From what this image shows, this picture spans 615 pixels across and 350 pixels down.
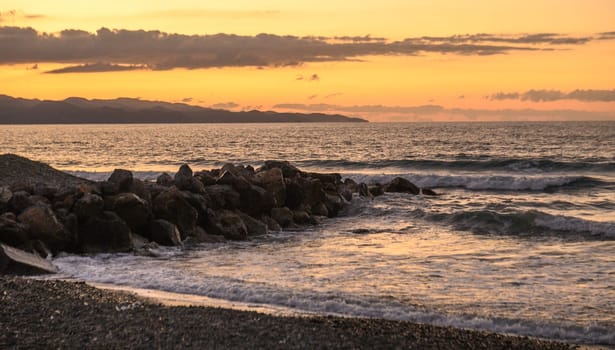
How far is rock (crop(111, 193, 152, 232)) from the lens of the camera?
1872cm

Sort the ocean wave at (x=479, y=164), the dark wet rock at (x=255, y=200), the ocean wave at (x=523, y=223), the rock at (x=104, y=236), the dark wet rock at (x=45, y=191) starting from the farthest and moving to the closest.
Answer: the ocean wave at (x=479, y=164)
the dark wet rock at (x=255, y=200)
the ocean wave at (x=523, y=223)
the dark wet rock at (x=45, y=191)
the rock at (x=104, y=236)

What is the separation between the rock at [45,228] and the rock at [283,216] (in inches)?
283

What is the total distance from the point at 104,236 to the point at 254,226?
4951 millimetres

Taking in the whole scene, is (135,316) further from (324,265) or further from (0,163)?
(0,163)

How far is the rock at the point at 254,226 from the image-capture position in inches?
836

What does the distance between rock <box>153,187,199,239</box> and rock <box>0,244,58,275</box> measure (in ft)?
15.8

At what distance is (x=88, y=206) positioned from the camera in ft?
59.5

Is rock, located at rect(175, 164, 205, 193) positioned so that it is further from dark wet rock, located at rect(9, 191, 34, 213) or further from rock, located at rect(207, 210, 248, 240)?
dark wet rock, located at rect(9, 191, 34, 213)

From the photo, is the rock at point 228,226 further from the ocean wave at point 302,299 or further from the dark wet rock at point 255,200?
the ocean wave at point 302,299

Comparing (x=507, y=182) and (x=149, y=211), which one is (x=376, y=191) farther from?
(x=149, y=211)

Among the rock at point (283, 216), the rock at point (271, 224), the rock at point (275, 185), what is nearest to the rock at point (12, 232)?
the rock at point (271, 224)

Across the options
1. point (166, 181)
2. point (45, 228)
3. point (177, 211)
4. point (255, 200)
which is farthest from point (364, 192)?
point (45, 228)

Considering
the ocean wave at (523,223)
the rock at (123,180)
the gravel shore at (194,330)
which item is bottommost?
the ocean wave at (523,223)

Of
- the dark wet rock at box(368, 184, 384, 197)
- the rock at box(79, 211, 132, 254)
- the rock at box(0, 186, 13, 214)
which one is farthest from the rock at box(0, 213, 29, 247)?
the dark wet rock at box(368, 184, 384, 197)
